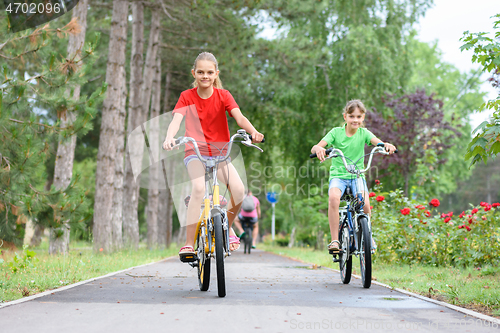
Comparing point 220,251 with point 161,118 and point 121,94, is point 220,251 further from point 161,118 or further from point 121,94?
point 161,118

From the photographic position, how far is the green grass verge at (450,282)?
4844 mm

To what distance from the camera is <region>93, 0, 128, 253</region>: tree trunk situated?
1352cm

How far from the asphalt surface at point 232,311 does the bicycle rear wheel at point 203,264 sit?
10 cm

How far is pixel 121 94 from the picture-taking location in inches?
547

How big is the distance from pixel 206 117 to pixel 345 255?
2499 mm

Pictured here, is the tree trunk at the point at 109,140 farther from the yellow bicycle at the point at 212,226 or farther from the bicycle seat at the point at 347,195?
the yellow bicycle at the point at 212,226

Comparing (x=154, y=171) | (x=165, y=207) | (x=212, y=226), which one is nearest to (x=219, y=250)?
(x=212, y=226)

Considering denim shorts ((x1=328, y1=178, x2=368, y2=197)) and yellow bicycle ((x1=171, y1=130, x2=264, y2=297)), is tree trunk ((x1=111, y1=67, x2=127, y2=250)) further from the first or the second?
yellow bicycle ((x1=171, y1=130, x2=264, y2=297))

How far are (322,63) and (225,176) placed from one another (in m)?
16.1

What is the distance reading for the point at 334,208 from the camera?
6.75 meters

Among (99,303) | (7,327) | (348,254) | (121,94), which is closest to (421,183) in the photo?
(121,94)

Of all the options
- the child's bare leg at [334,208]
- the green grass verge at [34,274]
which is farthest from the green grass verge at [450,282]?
the green grass verge at [34,274]

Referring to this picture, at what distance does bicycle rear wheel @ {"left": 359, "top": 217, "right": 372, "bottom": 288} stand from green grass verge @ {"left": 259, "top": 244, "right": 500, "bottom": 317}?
0.38 meters

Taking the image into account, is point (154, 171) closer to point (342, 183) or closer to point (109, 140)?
point (109, 140)
